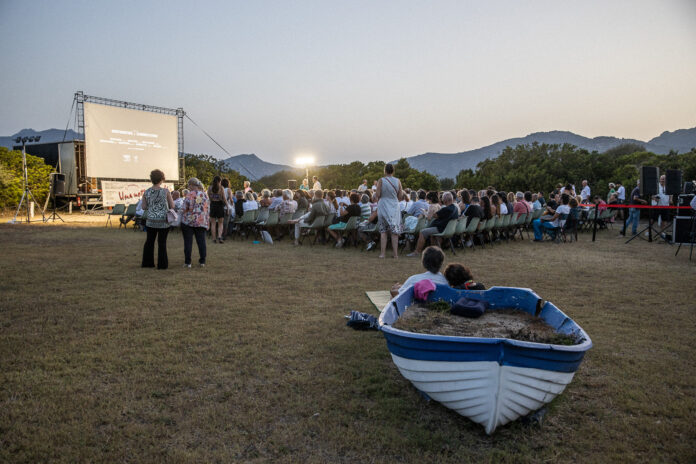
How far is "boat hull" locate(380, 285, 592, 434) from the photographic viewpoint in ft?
6.59

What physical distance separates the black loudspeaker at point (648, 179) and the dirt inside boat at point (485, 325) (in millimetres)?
9673

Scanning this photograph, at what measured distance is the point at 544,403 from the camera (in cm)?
224

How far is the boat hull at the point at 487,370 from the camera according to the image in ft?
6.59

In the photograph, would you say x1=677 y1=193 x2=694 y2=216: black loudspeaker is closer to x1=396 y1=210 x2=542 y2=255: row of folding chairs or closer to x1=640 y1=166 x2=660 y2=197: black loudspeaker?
x1=640 y1=166 x2=660 y2=197: black loudspeaker

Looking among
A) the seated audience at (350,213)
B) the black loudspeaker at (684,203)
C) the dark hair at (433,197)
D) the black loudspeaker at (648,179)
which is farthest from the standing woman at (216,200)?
the black loudspeaker at (648,179)

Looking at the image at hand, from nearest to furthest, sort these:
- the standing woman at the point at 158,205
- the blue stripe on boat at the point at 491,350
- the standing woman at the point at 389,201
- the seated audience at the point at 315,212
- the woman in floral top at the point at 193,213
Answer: the blue stripe on boat at the point at 491,350 → the standing woman at the point at 158,205 → the woman in floral top at the point at 193,213 → the standing woman at the point at 389,201 → the seated audience at the point at 315,212

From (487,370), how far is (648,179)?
11.0 meters

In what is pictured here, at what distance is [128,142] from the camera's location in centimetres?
1958

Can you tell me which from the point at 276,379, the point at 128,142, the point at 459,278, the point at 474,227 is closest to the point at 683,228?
the point at 474,227

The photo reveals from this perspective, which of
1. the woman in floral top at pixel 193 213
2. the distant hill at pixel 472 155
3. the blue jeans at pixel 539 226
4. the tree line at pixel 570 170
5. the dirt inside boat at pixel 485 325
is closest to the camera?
the dirt inside boat at pixel 485 325

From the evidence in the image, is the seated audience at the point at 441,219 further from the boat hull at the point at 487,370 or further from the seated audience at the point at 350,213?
the boat hull at the point at 487,370

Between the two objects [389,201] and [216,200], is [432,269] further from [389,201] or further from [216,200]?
[216,200]

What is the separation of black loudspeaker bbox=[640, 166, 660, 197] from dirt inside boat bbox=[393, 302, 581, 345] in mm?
9673

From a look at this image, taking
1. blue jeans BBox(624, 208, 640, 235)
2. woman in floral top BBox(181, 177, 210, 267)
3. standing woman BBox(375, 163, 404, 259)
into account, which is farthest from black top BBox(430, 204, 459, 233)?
blue jeans BBox(624, 208, 640, 235)
